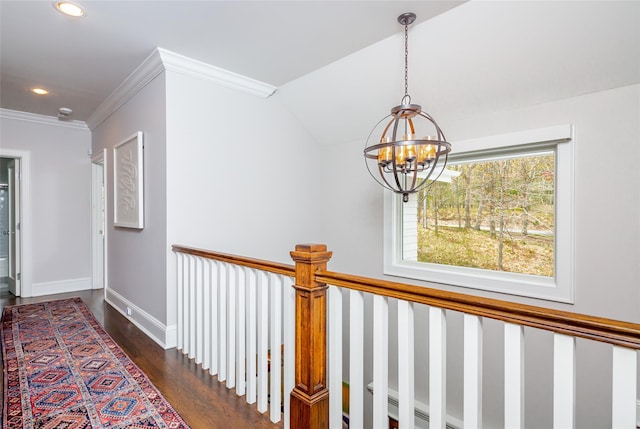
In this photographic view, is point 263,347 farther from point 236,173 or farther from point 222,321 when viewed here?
point 236,173

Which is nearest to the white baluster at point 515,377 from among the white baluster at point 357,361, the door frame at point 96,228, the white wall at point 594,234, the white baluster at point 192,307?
the white baluster at point 357,361

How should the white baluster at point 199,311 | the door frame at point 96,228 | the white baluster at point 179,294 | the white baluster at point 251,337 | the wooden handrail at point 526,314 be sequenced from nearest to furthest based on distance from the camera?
the wooden handrail at point 526,314, the white baluster at point 251,337, the white baluster at point 199,311, the white baluster at point 179,294, the door frame at point 96,228

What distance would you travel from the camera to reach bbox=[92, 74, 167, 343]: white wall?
9.47ft

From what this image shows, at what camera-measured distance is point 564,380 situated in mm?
931

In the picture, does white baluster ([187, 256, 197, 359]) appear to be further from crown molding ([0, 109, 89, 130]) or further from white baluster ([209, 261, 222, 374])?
crown molding ([0, 109, 89, 130])

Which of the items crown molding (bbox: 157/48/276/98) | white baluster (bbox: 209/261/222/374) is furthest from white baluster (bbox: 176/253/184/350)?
crown molding (bbox: 157/48/276/98)

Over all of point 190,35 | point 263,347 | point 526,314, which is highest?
point 190,35

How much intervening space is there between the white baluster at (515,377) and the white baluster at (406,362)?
0.33m

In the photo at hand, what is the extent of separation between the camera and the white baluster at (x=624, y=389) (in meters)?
0.83

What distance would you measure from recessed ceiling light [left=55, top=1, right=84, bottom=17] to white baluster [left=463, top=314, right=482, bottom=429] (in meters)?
2.87

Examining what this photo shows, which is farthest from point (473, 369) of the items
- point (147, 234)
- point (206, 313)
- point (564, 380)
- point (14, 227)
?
point (14, 227)

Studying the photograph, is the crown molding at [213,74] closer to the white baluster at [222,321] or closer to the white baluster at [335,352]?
the white baluster at [222,321]

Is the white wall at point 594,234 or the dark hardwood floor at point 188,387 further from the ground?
the white wall at point 594,234

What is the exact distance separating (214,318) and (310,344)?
98 cm
